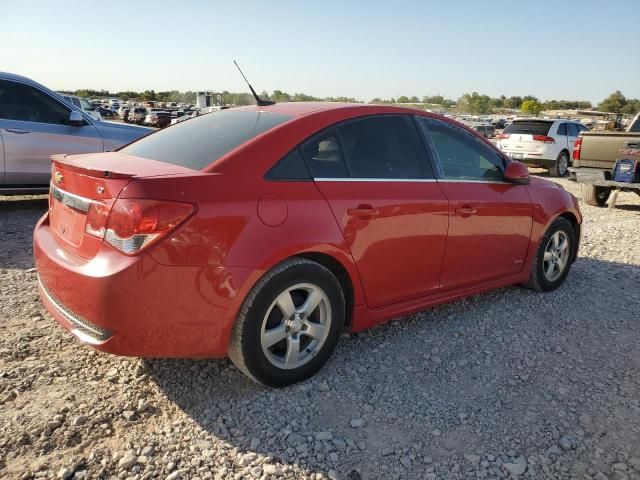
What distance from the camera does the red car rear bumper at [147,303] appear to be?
246 centimetres

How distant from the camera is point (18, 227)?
20.7 ft

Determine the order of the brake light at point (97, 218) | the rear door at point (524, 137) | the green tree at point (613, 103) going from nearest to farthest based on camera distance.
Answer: the brake light at point (97, 218), the rear door at point (524, 137), the green tree at point (613, 103)

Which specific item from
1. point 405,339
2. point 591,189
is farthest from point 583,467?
point 591,189

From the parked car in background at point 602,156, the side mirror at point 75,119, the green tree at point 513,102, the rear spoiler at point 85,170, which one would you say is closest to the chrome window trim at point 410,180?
the rear spoiler at point 85,170

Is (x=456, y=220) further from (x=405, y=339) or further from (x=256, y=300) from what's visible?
(x=256, y=300)

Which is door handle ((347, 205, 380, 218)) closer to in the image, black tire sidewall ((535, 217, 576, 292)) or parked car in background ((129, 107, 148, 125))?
black tire sidewall ((535, 217, 576, 292))

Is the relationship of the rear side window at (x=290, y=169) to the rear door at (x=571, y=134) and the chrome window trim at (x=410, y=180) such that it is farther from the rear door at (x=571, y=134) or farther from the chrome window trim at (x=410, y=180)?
the rear door at (x=571, y=134)

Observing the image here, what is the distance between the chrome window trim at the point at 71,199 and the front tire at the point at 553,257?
365 cm

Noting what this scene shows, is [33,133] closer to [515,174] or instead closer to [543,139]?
[515,174]

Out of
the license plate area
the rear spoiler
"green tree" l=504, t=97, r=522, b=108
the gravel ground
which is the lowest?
the gravel ground

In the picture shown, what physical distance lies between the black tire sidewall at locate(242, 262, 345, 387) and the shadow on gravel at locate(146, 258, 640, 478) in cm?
10

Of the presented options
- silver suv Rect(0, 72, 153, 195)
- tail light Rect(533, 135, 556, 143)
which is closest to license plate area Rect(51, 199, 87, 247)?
silver suv Rect(0, 72, 153, 195)

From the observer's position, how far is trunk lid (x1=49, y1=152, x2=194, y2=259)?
8.46 ft

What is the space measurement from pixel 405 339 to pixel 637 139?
7.03 metres
